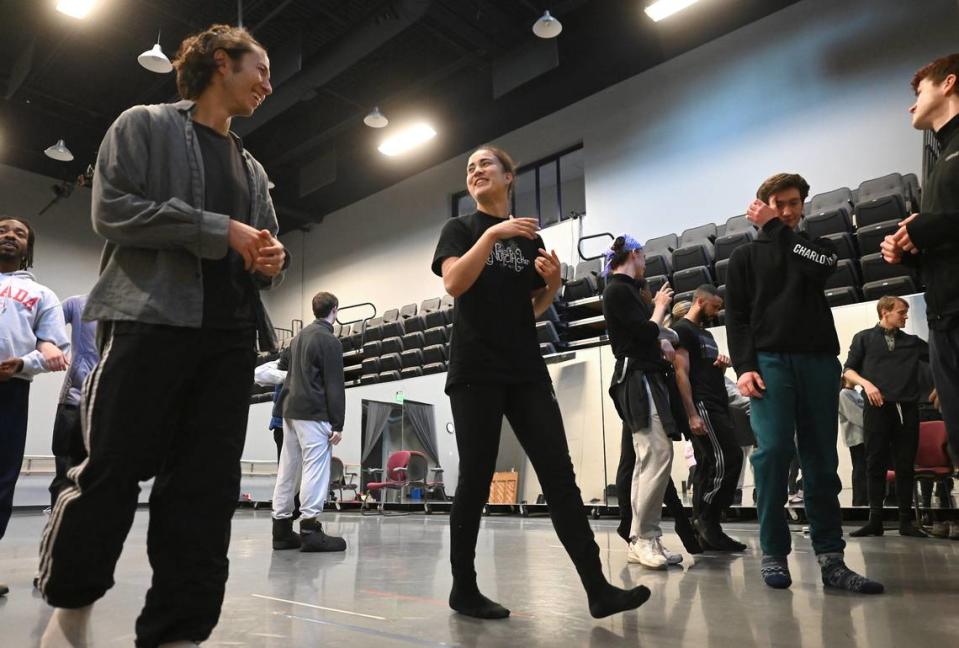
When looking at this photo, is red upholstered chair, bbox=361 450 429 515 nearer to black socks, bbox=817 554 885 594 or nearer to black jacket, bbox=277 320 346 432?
black jacket, bbox=277 320 346 432

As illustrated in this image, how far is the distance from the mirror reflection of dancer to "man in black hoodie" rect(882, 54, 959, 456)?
103cm

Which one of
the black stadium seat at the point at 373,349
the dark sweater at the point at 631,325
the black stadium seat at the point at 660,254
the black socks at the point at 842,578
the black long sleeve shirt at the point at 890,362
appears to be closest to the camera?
the black socks at the point at 842,578

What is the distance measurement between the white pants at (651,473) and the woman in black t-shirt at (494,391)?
1045mm

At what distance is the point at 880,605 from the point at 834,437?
2.01 ft

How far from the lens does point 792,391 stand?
7.98 feet

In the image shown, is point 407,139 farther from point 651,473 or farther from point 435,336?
point 651,473

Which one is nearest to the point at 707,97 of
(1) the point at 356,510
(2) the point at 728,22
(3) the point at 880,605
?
(2) the point at 728,22

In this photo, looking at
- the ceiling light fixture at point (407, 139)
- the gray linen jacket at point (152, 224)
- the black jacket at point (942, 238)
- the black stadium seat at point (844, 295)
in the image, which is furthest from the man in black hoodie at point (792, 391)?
the ceiling light fixture at point (407, 139)

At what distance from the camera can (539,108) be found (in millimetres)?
12148

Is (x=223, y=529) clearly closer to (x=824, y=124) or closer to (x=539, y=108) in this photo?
(x=824, y=124)

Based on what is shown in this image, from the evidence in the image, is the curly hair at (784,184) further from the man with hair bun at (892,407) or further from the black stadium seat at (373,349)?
the black stadium seat at (373,349)

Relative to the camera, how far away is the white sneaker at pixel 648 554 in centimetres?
286

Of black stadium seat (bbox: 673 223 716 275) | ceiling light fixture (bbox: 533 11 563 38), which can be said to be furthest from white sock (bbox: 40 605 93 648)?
ceiling light fixture (bbox: 533 11 563 38)

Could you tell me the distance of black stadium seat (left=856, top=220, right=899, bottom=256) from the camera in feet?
22.5
